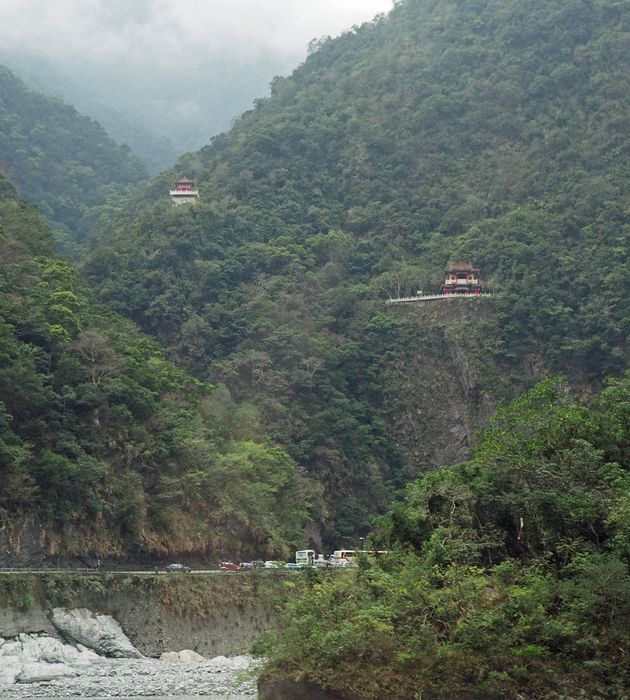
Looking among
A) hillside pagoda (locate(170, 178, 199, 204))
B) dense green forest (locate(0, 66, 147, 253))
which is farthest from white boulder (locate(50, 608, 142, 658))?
dense green forest (locate(0, 66, 147, 253))

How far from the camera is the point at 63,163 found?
98.1m

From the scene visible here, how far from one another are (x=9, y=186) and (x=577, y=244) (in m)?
33.7

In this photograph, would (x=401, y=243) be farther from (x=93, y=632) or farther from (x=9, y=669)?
(x=9, y=669)

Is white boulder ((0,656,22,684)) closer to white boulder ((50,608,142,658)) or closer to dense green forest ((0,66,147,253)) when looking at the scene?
white boulder ((50,608,142,658))

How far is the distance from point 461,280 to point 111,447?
1170 inches

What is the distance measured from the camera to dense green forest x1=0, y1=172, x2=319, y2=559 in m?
40.8

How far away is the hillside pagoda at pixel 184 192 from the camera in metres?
75.9

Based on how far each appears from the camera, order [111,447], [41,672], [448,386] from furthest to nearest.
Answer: [448,386]
[111,447]
[41,672]

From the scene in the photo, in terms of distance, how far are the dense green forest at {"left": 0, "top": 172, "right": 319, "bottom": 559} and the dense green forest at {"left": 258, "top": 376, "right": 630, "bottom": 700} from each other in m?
15.9

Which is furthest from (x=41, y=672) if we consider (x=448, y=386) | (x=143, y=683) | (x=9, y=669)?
(x=448, y=386)

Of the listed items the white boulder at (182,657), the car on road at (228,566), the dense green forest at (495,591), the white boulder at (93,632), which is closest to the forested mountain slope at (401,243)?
the car on road at (228,566)

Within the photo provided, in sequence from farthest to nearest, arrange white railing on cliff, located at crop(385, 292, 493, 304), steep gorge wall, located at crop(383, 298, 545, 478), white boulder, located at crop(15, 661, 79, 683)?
white railing on cliff, located at crop(385, 292, 493, 304), steep gorge wall, located at crop(383, 298, 545, 478), white boulder, located at crop(15, 661, 79, 683)

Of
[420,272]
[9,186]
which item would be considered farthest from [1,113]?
[420,272]

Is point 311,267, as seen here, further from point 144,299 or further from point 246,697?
point 246,697
